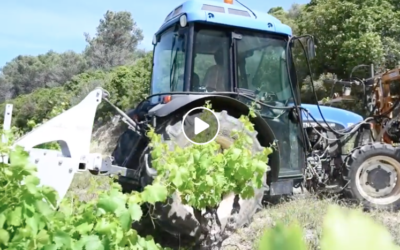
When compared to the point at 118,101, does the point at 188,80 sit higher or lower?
lower

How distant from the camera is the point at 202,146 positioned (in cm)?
355

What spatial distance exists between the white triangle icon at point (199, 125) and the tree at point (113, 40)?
128 ft

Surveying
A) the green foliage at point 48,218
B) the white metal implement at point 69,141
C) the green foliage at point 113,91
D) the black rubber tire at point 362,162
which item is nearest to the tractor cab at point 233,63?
the black rubber tire at point 362,162

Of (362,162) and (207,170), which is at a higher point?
(362,162)

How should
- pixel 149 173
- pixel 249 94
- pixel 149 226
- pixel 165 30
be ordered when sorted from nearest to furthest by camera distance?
1. pixel 149 173
2. pixel 149 226
3. pixel 249 94
4. pixel 165 30

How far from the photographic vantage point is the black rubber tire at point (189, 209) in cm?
387

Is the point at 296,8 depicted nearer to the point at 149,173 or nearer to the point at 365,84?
the point at 365,84

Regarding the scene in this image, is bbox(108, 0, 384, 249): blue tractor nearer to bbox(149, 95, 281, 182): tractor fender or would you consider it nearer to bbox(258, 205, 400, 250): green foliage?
bbox(149, 95, 281, 182): tractor fender

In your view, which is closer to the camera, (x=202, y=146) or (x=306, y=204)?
(x=202, y=146)

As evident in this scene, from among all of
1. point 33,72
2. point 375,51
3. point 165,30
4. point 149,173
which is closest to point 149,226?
point 149,173

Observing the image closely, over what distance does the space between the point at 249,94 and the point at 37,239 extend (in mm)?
3288
